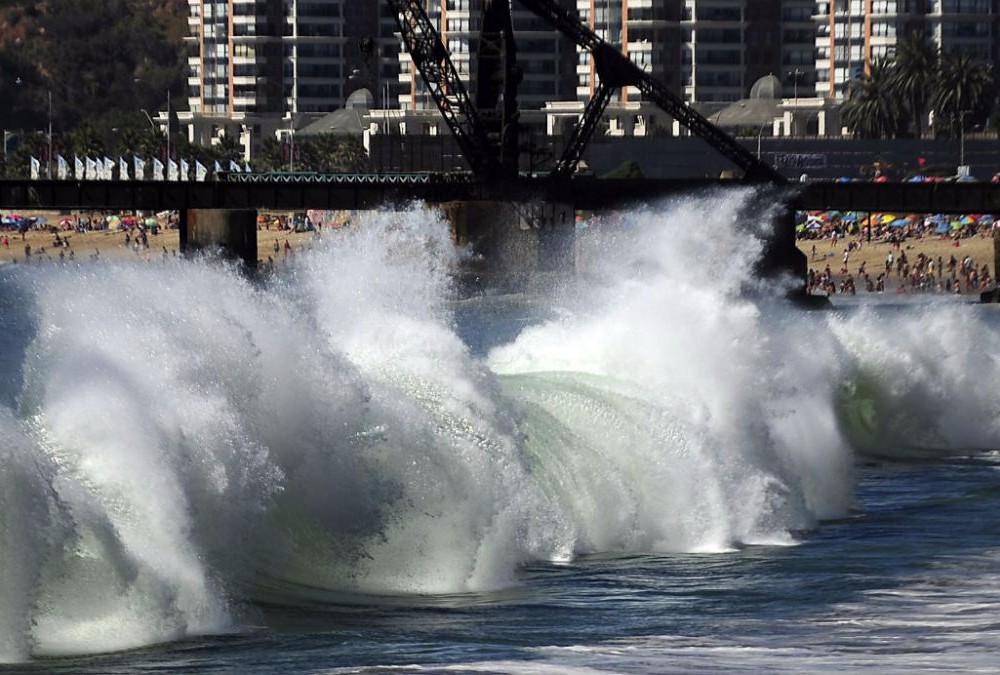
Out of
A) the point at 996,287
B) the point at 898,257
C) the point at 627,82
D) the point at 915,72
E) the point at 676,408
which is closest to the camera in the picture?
the point at 676,408

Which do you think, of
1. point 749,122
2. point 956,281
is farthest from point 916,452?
point 749,122

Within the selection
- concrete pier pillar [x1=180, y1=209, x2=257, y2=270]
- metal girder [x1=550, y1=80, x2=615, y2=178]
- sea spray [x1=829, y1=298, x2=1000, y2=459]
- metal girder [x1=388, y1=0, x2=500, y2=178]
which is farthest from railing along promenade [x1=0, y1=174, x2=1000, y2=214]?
sea spray [x1=829, y1=298, x2=1000, y2=459]

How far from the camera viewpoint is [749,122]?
198000 millimetres

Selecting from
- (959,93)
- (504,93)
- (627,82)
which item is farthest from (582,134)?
(959,93)

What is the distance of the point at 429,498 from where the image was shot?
82.3ft

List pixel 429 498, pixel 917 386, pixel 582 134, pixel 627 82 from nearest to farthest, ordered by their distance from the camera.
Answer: pixel 429 498 → pixel 917 386 → pixel 582 134 → pixel 627 82

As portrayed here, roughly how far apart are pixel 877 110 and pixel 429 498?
167282 millimetres

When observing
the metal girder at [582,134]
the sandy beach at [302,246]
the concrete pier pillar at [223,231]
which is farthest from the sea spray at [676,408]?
the sandy beach at [302,246]

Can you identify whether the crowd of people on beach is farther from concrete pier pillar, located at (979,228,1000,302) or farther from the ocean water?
the ocean water

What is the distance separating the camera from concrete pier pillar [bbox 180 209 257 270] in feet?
338

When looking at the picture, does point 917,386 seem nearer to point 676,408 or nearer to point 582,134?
point 676,408

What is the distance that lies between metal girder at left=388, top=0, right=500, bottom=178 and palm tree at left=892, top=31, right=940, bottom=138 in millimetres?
81744

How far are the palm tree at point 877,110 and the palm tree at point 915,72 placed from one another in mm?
967

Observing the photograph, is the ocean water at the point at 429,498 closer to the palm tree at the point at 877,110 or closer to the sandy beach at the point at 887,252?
the sandy beach at the point at 887,252
